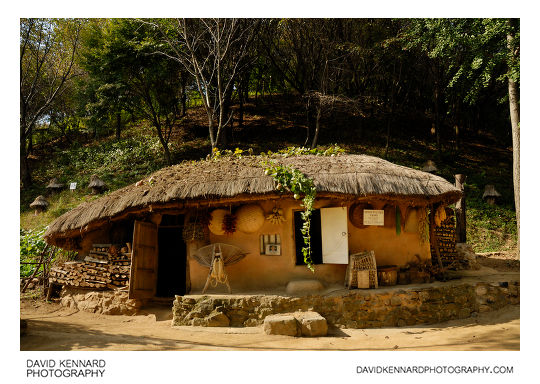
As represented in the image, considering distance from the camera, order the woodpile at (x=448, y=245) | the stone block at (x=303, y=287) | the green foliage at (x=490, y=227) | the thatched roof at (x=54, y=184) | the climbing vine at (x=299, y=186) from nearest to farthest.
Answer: the climbing vine at (x=299, y=186) < the stone block at (x=303, y=287) < the woodpile at (x=448, y=245) < the green foliage at (x=490, y=227) < the thatched roof at (x=54, y=184)

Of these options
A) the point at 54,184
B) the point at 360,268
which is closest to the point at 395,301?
the point at 360,268

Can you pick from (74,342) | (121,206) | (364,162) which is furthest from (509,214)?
(74,342)

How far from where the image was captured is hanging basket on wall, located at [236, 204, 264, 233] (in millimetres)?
7820

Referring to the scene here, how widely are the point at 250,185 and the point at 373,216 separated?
2.46 m

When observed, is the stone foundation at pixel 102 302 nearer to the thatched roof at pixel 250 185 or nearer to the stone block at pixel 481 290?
the thatched roof at pixel 250 185

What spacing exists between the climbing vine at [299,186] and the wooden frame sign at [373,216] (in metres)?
1.26

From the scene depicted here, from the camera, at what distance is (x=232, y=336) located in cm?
664

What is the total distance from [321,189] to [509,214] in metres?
10.6

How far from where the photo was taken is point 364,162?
8297 mm

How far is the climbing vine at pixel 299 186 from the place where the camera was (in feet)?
23.7

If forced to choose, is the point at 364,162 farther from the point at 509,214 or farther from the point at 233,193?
the point at 509,214

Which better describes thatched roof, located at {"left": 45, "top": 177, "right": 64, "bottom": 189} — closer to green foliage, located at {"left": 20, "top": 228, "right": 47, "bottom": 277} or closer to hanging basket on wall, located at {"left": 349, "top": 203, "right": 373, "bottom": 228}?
green foliage, located at {"left": 20, "top": 228, "right": 47, "bottom": 277}

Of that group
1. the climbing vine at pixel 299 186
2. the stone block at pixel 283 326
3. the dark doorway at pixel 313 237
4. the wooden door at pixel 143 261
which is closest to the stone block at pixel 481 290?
the dark doorway at pixel 313 237
